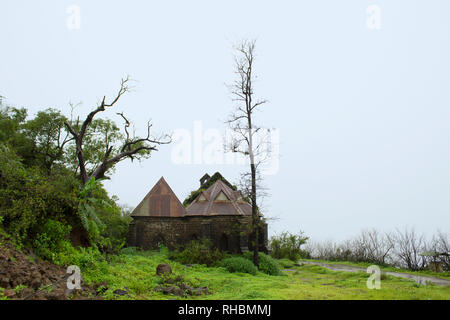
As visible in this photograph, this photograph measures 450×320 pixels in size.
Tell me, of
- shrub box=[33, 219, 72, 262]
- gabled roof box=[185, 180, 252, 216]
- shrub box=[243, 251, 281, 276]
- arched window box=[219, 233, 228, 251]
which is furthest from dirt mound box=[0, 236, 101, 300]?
arched window box=[219, 233, 228, 251]

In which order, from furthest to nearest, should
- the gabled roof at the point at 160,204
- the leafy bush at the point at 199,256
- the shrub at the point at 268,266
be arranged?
the gabled roof at the point at 160,204 < the leafy bush at the point at 199,256 < the shrub at the point at 268,266

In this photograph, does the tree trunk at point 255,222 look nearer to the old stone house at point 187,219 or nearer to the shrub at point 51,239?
the old stone house at point 187,219

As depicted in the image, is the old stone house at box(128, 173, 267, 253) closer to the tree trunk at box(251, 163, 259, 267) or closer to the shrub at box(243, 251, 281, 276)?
the shrub at box(243, 251, 281, 276)

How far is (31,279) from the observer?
881 cm

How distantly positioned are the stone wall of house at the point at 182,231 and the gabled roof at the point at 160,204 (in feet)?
1.46

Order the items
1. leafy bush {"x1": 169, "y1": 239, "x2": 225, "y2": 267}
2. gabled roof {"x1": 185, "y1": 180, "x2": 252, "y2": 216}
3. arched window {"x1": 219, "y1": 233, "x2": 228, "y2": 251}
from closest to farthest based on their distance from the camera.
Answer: leafy bush {"x1": 169, "y1": 239, "x2": 225, "y2": 267} → arched window {"x1": 219, "y1": 233, "x2": 228, "y2": 251} → gabled roof {"x1": 185, "y1": 180, "x2": 252, "y2": 216}

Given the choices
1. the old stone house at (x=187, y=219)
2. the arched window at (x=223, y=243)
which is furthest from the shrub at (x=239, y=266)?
the arched window at (x=223, y=243)

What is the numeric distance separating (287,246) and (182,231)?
36.1 feet

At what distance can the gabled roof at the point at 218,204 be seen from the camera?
86.8 ft

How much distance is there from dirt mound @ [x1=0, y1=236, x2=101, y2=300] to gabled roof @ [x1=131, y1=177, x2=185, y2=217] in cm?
1669

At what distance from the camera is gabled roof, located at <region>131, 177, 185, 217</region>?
27.6 meters

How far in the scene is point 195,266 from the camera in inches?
785
